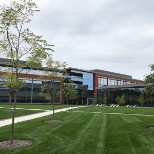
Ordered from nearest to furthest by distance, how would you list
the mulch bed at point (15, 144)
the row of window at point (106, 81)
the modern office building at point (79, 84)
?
the mulch bed at point (15, 144) → the modern office building at point (79, 84) → the row of window at point (106, 81)

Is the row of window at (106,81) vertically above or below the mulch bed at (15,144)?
above

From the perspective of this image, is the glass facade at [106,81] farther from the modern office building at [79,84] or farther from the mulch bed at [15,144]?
the mulch bed at [15,144]

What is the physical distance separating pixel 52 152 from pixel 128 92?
71.0 meters

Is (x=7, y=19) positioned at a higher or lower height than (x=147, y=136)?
higher

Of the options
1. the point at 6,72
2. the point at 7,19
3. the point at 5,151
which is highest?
the point at 7,19

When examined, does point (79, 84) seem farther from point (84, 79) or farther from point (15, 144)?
point (15, 144)

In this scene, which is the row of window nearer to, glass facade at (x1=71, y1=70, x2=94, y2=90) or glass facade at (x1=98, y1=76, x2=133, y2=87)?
glass facade at (x1=98, y1=76, x2=133, y2=87)

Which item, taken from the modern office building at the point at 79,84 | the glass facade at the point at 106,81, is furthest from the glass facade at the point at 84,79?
the glass facade at the point at 106,81

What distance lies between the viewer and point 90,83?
99.7 metres

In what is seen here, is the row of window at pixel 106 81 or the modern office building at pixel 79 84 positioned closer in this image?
the modern office building at pixel 79 84

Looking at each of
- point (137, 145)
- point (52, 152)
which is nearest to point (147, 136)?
point (137, 145)

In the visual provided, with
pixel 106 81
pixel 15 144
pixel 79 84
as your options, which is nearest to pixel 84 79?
pixel 79 84

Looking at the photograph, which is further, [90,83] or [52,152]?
[90,83]

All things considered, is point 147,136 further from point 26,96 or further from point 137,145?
point 26,96
